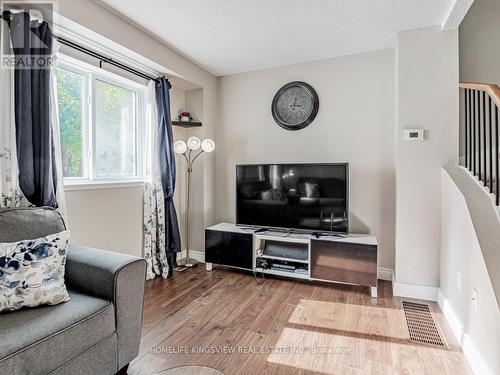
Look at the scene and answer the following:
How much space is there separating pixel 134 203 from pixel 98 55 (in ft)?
4.67

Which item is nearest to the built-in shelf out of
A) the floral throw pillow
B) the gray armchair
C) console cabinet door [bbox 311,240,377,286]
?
the gray armchair

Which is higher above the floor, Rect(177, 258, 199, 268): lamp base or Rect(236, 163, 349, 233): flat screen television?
Rect(236, 163, 349, 233): flat screen television

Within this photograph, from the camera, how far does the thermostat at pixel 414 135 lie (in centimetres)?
247

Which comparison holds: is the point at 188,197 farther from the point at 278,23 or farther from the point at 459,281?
the point at 459,281

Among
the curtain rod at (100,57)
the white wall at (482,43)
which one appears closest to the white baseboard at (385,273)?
the white wall at (482,43)

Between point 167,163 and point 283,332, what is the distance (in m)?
2.09

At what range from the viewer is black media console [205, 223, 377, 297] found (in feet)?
8.43

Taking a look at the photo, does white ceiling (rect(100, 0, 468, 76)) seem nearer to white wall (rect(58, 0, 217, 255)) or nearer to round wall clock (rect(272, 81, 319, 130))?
white wall (rect(58, 0, 217, 255))

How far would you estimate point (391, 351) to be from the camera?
1757 mm

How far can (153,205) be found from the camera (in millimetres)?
3010

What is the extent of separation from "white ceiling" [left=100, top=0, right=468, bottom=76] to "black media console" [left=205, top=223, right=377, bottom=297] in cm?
197

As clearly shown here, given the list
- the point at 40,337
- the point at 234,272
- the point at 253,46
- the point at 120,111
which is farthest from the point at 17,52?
the point at 234,272

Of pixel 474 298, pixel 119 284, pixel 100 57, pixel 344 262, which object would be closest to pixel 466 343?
pixel 474 298

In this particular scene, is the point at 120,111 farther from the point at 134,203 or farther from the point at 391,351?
the point at 391,351
